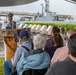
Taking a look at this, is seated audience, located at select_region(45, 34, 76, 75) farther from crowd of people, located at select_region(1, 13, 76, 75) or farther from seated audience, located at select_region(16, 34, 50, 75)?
seated audience, located at select_region(16, 34, 50, 75)

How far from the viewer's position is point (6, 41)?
7.55m

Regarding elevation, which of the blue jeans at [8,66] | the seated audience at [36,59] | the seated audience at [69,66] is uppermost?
the seated audience at [69,66]

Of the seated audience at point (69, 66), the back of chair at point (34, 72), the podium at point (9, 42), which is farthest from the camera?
the podium at point (9, 42)

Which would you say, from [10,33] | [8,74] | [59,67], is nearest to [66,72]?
[59,67]

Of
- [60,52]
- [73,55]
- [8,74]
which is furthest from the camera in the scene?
[8,74]

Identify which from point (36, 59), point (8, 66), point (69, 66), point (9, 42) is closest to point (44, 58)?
point (36, 59)

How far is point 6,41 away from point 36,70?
3.28 metres

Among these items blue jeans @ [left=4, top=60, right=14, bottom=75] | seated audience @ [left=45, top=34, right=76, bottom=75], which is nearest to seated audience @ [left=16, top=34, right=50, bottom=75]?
blue jeans @ [left=4, top=60, right=14, bottom=75]

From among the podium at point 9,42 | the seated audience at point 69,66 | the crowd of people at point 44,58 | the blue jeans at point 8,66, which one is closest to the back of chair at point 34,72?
the crowd of people at point 44,58

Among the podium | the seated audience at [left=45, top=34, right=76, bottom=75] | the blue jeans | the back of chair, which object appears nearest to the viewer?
the seated audience at [left=45, top=34, right=76, bottom=75]

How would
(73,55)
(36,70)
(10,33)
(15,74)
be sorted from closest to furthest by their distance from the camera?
(73,55) < (36,70) < (15,74) < (10,33)

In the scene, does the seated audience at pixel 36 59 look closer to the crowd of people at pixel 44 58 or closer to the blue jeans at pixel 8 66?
the crowd of people at pixel 44 58

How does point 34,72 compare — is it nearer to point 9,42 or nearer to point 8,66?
point 8,66

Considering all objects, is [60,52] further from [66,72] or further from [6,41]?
[6,41]
